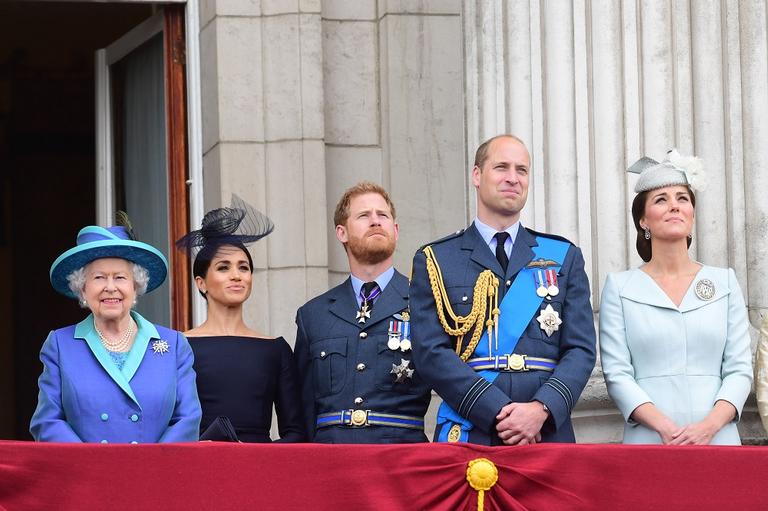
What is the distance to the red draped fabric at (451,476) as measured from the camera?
604 centimetres

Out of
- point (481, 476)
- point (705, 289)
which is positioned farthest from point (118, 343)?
point (705, 289)

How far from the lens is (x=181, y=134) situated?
30.8ft

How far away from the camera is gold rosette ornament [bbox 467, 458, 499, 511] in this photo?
6117 millimetres

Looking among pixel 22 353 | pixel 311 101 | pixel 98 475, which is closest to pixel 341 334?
pixel 98 475

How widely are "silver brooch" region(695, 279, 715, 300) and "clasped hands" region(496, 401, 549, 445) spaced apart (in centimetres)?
96

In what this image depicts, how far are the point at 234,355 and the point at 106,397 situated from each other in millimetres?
754

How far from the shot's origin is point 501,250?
6.83m

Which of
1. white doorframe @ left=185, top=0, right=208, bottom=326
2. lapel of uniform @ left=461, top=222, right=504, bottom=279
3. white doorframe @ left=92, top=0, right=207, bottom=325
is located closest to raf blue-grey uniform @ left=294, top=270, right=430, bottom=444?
lapel of uniform @ left=461, top=222, right=504, bottom=279

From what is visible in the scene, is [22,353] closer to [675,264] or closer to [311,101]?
[311,101]

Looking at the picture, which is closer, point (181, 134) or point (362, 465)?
point (362, 465)

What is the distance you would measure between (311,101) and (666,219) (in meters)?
2.51

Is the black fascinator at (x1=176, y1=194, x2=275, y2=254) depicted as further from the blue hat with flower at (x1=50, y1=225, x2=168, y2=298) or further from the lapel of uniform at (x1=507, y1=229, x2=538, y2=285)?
the lapel of uniform at (x1=507, y1=229, x2=538, y2=285)

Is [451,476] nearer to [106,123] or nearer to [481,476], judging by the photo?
[481,476]

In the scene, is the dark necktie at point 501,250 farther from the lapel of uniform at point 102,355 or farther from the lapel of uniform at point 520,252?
the lapel of uniform at point 102,355
